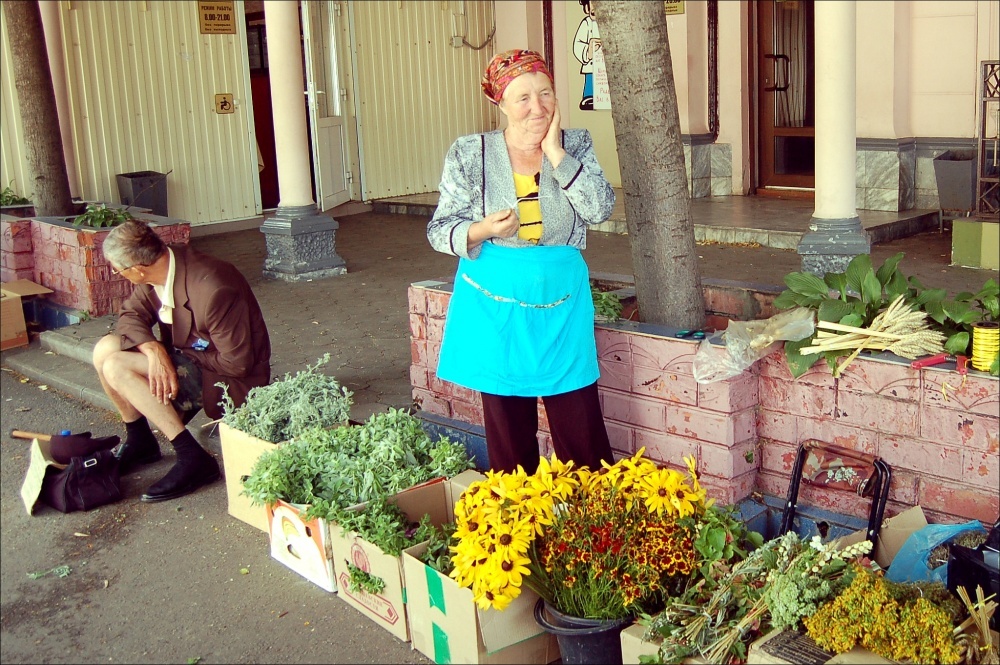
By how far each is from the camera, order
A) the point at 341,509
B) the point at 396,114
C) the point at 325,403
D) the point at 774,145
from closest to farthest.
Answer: the point at 341,509, the point at 325,403, the point at 774,145, the point at 396,114

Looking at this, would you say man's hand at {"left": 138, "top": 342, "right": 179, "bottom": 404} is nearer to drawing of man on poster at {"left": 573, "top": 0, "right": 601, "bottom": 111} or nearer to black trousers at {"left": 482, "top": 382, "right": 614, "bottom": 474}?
black trousers at {"left": 482, "top": 382, "right": 614, "bottom": 474}

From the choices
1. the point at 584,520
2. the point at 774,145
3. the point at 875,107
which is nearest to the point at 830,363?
the point at 584,520

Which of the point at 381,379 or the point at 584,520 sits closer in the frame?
the point at 584,520

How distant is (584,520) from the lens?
123 inches

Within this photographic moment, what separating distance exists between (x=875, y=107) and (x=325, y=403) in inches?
292

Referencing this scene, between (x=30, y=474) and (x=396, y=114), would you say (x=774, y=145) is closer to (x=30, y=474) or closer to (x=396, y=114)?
(x=396, y=114)

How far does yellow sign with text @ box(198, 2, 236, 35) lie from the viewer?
11.4 m

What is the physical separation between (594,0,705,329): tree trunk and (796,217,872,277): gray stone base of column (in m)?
3.03

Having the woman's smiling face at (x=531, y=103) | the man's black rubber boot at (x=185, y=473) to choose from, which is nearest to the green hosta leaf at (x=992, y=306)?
the woman's smiling face at (x=531, y=103)

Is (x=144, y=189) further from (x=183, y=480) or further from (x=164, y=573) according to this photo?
(x=164, y=573)

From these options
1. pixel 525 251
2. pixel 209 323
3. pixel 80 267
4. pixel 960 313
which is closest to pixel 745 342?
pixel 960 313

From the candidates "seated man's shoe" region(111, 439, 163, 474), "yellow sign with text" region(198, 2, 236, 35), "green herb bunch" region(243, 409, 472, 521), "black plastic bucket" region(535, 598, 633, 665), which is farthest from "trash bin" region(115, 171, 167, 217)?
"black plastic bucket" region(535, 598, 633, 665)

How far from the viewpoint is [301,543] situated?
3896mm

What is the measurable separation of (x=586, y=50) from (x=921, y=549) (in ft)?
34.4
